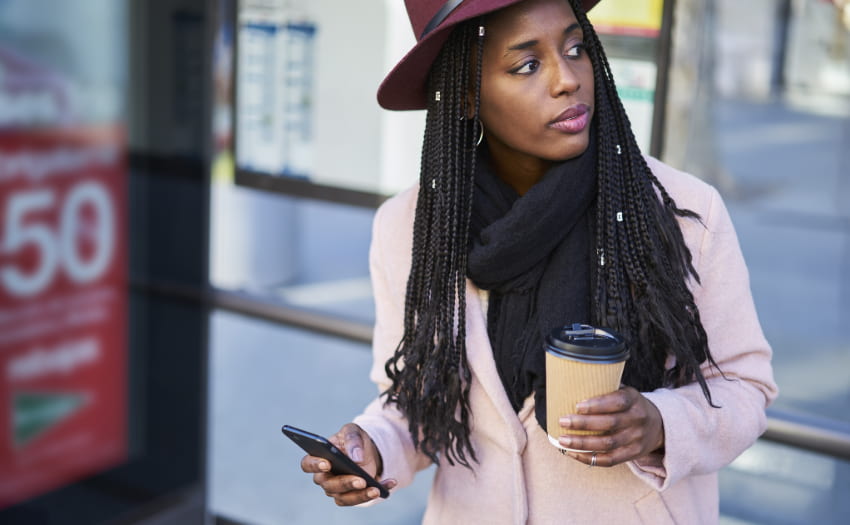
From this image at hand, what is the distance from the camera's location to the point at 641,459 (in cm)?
152

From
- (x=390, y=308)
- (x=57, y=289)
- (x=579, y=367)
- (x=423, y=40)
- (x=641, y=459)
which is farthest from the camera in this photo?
(x=57, y=289)

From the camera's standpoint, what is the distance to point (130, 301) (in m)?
3.76

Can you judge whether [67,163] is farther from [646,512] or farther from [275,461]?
[646,512]

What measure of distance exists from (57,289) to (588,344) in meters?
2.68

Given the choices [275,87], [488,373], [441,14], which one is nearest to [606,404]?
[488,373]

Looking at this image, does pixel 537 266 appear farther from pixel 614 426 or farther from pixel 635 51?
pixel 635 51

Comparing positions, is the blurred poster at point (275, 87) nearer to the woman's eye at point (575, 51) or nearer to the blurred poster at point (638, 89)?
the blurred poster at point (638, 89)

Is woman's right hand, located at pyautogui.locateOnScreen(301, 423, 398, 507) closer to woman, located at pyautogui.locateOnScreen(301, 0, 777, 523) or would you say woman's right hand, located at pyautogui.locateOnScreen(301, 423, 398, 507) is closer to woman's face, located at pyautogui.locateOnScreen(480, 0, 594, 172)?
woman, located at pyautogui.locateOnScreen(301, 0, 777, 523)

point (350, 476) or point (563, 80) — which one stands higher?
point (563, 80)

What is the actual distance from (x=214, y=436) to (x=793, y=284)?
2.88 m

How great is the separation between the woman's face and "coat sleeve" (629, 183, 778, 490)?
0.79 ft

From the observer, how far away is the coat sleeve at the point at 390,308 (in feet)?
5.88

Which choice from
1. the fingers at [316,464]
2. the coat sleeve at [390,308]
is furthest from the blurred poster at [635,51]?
the fingers at [316,464]

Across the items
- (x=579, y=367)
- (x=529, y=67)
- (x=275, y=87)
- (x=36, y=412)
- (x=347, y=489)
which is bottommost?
(x=36, y=412)
